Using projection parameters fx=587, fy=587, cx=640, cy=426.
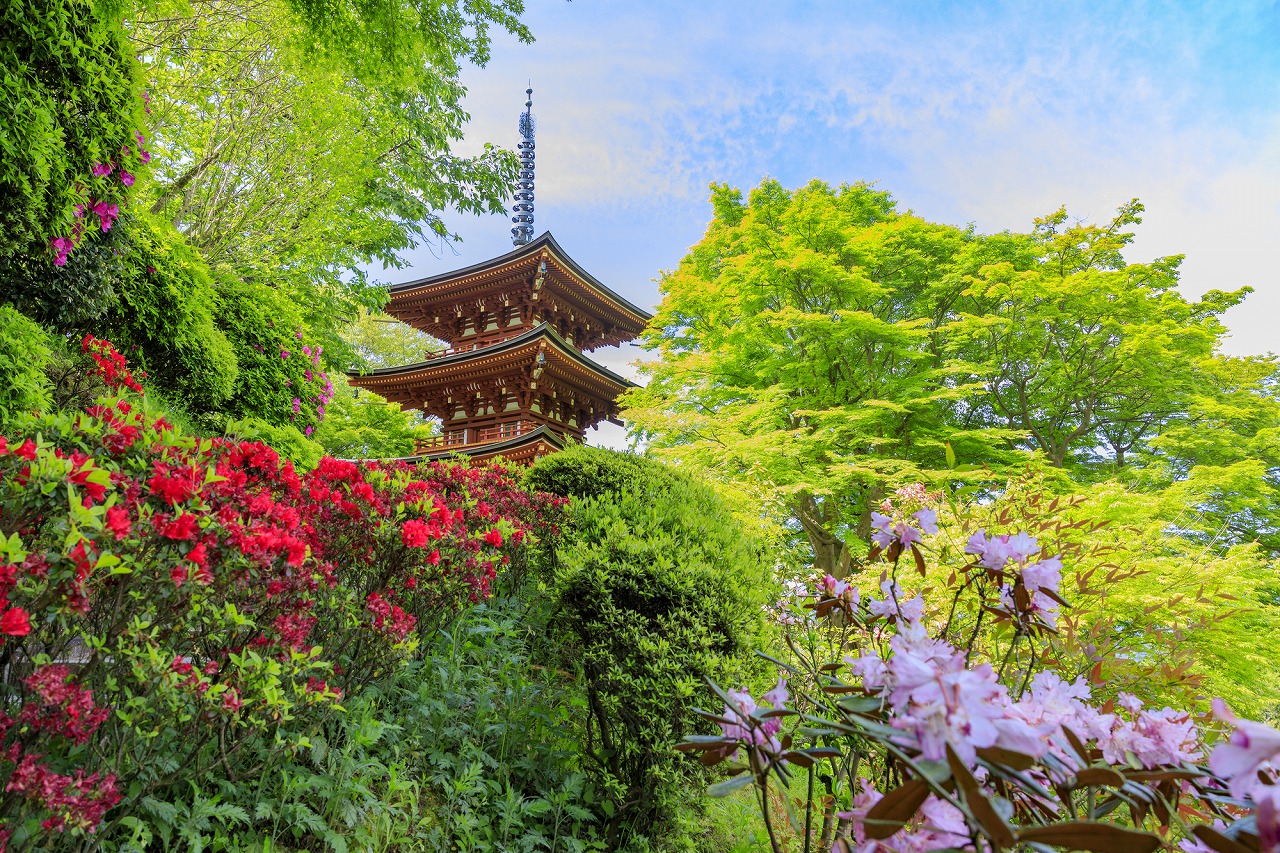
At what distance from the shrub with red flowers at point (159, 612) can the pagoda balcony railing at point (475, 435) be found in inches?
438

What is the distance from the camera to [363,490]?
2.50 m

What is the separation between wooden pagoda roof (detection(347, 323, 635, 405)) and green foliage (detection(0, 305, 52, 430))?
29.2 feet

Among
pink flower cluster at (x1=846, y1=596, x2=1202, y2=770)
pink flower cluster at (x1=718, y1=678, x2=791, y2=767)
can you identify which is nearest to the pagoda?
pink flower cluster at (x1=718, y1=678, x2=791, y2=767)

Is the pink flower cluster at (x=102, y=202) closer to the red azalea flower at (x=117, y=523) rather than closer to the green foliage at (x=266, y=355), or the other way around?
the green foliage at (x=266, y=355)

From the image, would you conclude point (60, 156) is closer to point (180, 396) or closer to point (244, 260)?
point (180, 396)

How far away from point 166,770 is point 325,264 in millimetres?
9176

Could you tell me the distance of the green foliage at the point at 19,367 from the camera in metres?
2.94

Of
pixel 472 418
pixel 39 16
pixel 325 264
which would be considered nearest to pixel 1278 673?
pixel 39 16

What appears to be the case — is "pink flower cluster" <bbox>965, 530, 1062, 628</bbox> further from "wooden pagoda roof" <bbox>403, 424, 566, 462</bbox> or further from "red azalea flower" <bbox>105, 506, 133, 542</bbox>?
"wooden pagoda roof" <bbox>403, 424, 566, 462</bbox>

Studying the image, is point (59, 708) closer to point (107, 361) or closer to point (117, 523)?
point (117, 523)

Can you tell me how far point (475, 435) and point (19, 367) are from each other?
37.9 feet

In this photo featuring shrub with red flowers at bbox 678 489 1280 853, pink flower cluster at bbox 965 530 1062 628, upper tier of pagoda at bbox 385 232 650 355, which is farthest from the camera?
upper tier of pagoda at bbox 385 232 650 355

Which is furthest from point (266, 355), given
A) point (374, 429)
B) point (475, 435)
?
point (374, 429)

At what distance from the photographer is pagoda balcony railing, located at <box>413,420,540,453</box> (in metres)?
13.7
